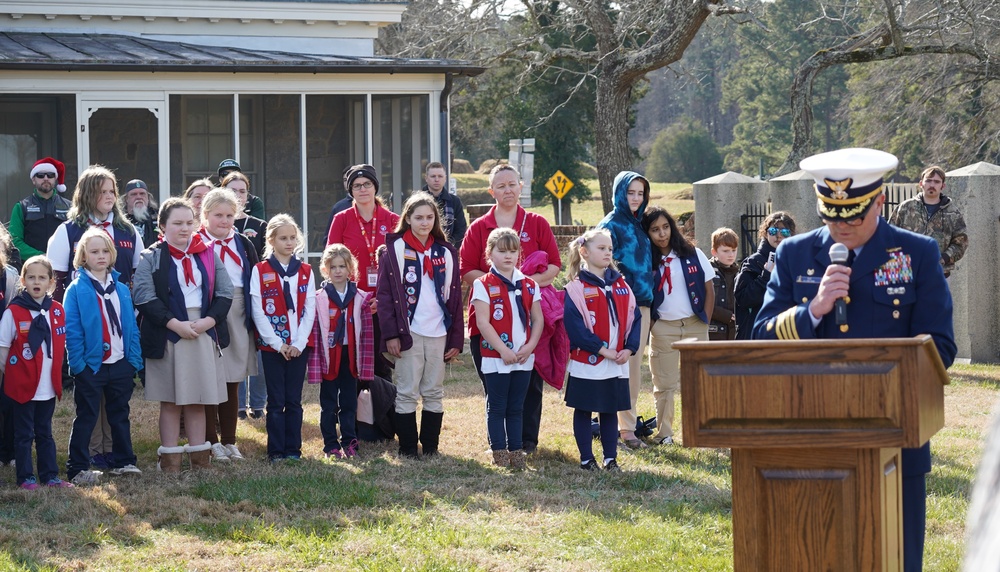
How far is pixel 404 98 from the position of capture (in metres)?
15.2

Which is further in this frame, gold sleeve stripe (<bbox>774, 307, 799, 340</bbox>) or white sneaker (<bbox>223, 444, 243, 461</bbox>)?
white sneaker (<bbox>223, 444, 243, 461</bbox>)

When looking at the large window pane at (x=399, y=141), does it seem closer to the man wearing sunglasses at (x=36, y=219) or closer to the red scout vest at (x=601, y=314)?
the man wearing sunglasses at (x=36, y=219)

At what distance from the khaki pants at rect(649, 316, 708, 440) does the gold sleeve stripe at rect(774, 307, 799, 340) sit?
464cm

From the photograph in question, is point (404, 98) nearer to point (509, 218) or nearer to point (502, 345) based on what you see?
point (509, 218)

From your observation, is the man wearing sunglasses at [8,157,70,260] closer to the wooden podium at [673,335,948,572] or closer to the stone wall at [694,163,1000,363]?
the stone wall at [694,163,1000,363]

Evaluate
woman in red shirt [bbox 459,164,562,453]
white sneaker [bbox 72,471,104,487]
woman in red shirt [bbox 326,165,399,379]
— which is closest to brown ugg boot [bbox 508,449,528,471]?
woman in red shirt [bbox 459,164,562,453]

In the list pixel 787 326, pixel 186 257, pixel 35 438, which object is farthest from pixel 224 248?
pixel 787 326

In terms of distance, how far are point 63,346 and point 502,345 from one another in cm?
265

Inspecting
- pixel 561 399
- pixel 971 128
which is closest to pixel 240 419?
pixel 561 399

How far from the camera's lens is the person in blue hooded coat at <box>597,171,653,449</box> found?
8.20 metres

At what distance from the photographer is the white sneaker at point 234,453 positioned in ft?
25.7

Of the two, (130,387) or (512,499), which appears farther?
(130,387)

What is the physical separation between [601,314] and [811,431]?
4632 mm

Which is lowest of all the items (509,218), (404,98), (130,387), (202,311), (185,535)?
(185,535)
